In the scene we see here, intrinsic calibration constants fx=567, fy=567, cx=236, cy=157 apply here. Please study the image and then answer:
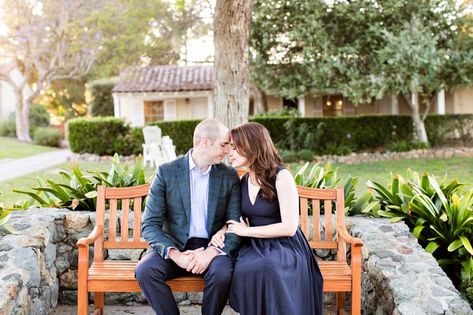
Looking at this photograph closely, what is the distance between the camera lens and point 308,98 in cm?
2606

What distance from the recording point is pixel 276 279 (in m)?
3.74

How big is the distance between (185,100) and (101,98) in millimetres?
7361

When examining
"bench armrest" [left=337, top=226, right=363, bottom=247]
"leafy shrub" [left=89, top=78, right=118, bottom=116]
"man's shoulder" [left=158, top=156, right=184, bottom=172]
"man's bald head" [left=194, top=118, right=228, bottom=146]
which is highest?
"leafy shrub" [left=89, top=78, right=118, bottom=116]

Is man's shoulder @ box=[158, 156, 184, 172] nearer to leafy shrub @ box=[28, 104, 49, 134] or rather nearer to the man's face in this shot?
the man's face

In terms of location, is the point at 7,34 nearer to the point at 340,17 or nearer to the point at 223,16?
the point at 340,17

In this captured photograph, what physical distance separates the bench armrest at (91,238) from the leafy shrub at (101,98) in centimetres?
2712

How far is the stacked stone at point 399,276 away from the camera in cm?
384

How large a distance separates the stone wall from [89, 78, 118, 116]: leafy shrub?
86.6 feet

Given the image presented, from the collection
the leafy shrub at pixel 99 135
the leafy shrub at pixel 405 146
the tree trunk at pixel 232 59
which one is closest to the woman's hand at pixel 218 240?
the tree trunk at pixel 232 59

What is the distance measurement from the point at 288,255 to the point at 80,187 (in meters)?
2.65

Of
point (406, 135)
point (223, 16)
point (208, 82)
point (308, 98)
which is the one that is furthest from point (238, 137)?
point (308, 98)

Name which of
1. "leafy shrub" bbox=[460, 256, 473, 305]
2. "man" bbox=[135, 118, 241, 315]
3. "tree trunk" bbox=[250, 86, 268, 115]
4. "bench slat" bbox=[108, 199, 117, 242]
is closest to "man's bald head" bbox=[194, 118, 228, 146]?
"man" bbox=[135, 118, 241, 315]

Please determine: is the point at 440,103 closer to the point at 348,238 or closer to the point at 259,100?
the point at 259,100

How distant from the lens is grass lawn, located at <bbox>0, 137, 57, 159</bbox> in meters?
21.5
